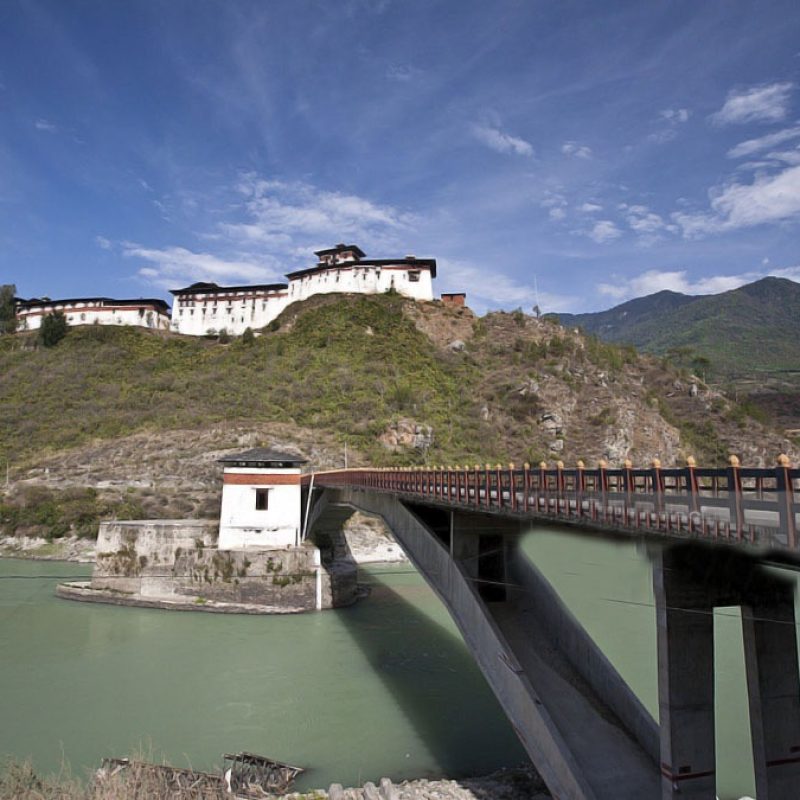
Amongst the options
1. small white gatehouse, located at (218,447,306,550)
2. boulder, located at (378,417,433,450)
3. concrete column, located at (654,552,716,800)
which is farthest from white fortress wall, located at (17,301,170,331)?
concrete column, located at (654,552,716,800)

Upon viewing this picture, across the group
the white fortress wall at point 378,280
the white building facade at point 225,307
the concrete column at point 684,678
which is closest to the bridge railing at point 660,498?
the concrete column at point 684,678

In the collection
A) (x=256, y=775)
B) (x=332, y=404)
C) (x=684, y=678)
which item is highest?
(x=332, y=404)

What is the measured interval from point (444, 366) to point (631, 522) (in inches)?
2710

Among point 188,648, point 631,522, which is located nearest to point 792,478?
point 631,522

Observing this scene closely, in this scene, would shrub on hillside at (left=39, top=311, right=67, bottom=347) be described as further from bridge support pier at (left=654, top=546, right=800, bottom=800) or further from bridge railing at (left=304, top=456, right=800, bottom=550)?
bridge support pier at (left=654, top=546, right=800, bottom=800)

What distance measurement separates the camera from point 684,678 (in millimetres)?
8523

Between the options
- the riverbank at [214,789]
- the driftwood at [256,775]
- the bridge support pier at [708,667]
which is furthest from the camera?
the driftwood at [256,775]

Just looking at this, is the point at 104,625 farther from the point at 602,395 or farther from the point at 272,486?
the point at 602,395

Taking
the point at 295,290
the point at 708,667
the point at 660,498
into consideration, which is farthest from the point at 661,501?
the point at 295,290

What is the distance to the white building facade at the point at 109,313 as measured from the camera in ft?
309

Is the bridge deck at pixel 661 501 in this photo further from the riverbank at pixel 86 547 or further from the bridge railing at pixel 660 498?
the riverbank at pixel 86 547

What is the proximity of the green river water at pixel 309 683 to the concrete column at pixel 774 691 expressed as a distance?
156 cm

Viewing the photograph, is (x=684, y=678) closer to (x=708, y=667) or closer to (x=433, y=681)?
(x=708, y=667)

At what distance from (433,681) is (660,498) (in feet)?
50.4
